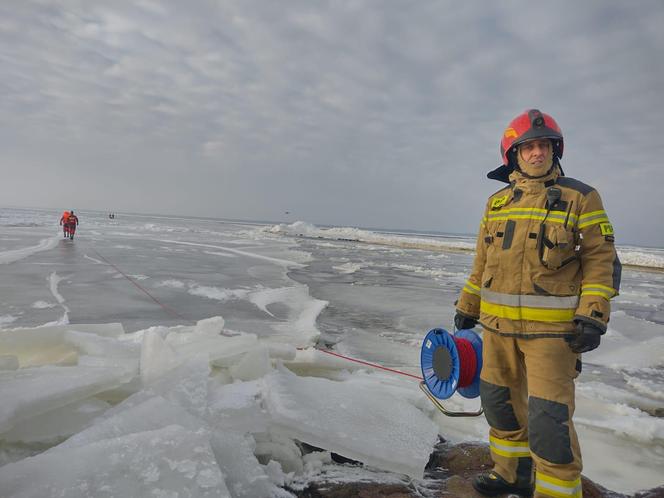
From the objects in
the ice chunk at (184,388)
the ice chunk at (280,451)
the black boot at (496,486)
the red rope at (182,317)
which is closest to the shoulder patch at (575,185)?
the black boot at (496,486)

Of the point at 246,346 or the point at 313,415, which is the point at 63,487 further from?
the point at 246,346

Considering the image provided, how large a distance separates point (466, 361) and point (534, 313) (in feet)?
1.89

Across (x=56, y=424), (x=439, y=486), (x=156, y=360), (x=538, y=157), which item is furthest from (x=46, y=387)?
(x=538, y=157)

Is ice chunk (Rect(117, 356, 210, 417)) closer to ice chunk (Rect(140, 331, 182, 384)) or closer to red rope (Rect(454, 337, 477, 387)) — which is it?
ice chunk (Rect(140, 331, 182, 384))

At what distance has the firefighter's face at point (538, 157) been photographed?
6.79 feet

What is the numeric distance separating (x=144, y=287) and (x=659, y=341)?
892cm

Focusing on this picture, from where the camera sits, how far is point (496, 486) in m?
2.06

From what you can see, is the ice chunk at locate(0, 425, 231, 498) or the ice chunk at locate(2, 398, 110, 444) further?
the ice chunk at locate(2, 398, 110, 444)

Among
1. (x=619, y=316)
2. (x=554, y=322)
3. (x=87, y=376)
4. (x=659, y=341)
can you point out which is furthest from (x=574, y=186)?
(x=619, y=316)

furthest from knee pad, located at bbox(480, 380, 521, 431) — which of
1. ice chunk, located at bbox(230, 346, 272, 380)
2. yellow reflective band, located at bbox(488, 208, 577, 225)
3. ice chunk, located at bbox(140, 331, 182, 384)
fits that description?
ice chunk, located at bbox(140, 331, 182, 384)

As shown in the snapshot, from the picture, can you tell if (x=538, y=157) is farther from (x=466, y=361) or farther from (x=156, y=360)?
(x=156, y=360)

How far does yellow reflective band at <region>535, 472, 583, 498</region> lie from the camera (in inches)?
69.4

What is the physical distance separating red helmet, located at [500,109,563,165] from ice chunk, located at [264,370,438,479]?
168cm

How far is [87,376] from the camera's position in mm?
2311
